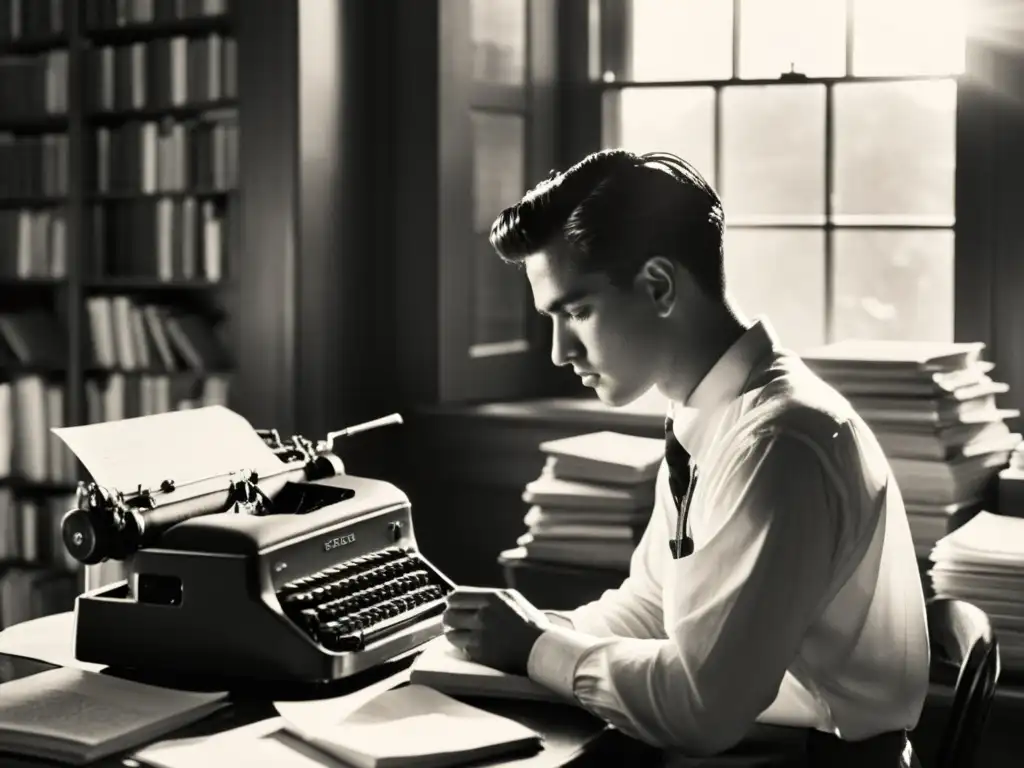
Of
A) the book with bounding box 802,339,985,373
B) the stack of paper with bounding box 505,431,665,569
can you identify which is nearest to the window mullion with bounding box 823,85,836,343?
the book with bounding box 802,339,985,373

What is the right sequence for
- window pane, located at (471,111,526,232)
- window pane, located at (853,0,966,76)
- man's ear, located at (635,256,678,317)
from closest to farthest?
man's ear, located at (635,256,678,317)
window pane, located at (853,0,966,76)
window pane, located at (471,111,526,232)

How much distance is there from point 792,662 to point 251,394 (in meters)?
2.35

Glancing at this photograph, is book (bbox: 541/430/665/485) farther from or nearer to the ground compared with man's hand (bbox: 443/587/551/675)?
farther from the ground

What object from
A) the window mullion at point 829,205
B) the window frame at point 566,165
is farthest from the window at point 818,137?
the window frame at point 566,165

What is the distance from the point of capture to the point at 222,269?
3.98 meters

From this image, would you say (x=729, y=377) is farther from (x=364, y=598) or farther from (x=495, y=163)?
(x=495, y=163)

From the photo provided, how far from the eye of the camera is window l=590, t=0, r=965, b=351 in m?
3.54

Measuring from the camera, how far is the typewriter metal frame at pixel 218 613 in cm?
193

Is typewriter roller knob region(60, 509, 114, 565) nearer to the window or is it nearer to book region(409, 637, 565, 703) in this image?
book region(409, 637, 565, 703)

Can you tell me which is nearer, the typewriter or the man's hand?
the man's hand

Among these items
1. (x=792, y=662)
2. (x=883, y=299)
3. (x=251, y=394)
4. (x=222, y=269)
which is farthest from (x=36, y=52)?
(x=792, y=662)

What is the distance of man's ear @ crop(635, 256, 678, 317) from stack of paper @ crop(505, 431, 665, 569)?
1170 mm

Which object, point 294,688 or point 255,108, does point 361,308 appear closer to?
point 255,108

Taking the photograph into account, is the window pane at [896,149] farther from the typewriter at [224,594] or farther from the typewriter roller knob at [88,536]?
the typewriter roller knob at [88,536]
